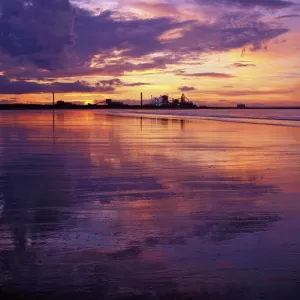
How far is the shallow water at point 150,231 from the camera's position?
493cm

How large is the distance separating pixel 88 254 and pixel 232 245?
1787 millimetres

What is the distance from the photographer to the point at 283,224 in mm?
7262

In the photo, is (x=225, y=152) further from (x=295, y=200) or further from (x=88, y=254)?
(x=88, y=254)

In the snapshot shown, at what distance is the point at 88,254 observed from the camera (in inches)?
230

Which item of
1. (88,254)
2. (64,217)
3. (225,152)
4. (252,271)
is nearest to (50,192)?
(64,217)

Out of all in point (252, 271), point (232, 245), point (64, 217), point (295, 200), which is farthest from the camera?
point (295, 200)

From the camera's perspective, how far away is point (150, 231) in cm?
692

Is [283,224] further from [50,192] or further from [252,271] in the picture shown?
[50,192]

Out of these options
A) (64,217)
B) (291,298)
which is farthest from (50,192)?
(291,298)

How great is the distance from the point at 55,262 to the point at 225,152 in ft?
44.2

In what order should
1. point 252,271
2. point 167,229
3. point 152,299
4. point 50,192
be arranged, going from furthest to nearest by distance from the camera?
point 50,192
point 167,229
point 252,271
point 152,299

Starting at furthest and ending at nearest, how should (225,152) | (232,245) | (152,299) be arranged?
1. (225,152)
2. (232,245)
3. (152,299)

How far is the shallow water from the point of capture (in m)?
4.93

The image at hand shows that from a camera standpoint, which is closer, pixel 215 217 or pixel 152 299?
pixel 152 299
